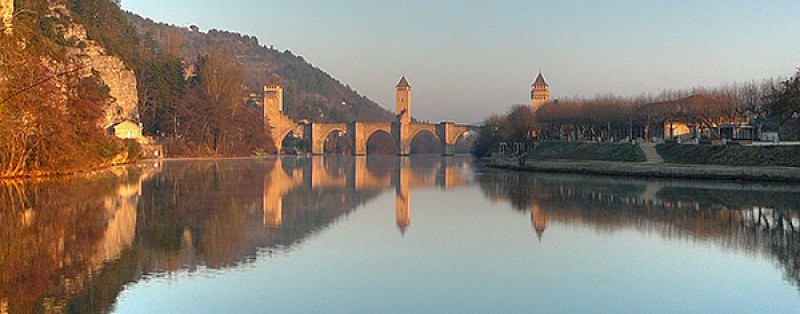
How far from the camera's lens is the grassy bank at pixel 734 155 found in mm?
37750

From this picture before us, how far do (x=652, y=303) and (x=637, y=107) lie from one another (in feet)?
179

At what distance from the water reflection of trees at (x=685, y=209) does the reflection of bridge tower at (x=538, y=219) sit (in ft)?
0.45

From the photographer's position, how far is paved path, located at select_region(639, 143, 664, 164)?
45.8m

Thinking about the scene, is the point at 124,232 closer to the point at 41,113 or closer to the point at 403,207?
the point at 403,207

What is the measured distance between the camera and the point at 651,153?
48.2 meters

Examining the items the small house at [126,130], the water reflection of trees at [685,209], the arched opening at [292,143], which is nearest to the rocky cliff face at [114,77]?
the small house at [126,130]

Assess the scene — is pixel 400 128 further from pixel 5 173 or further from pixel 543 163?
pixel 5 173

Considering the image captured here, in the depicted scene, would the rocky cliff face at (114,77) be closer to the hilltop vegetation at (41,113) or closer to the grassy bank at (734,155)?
the hilltop vegetation at (41,113)

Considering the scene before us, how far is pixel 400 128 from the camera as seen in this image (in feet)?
387

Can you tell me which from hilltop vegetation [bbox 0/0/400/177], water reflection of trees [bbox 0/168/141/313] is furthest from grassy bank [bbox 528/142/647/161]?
water reflection of trees [bbox 0/168/141/313]

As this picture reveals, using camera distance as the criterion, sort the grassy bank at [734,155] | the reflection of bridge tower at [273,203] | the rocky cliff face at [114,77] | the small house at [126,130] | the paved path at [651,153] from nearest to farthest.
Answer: the reflection of bridge tower at [273,203] → the grassy bank at [734,155] → the paved path at [651,153] → the rocky cliff face at [114,77] → the small house at [126,130]

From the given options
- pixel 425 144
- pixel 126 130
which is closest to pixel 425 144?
pixel 425 144

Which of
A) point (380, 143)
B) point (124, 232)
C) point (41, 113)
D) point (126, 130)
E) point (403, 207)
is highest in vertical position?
point (126, 130)

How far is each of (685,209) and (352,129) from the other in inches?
3810
